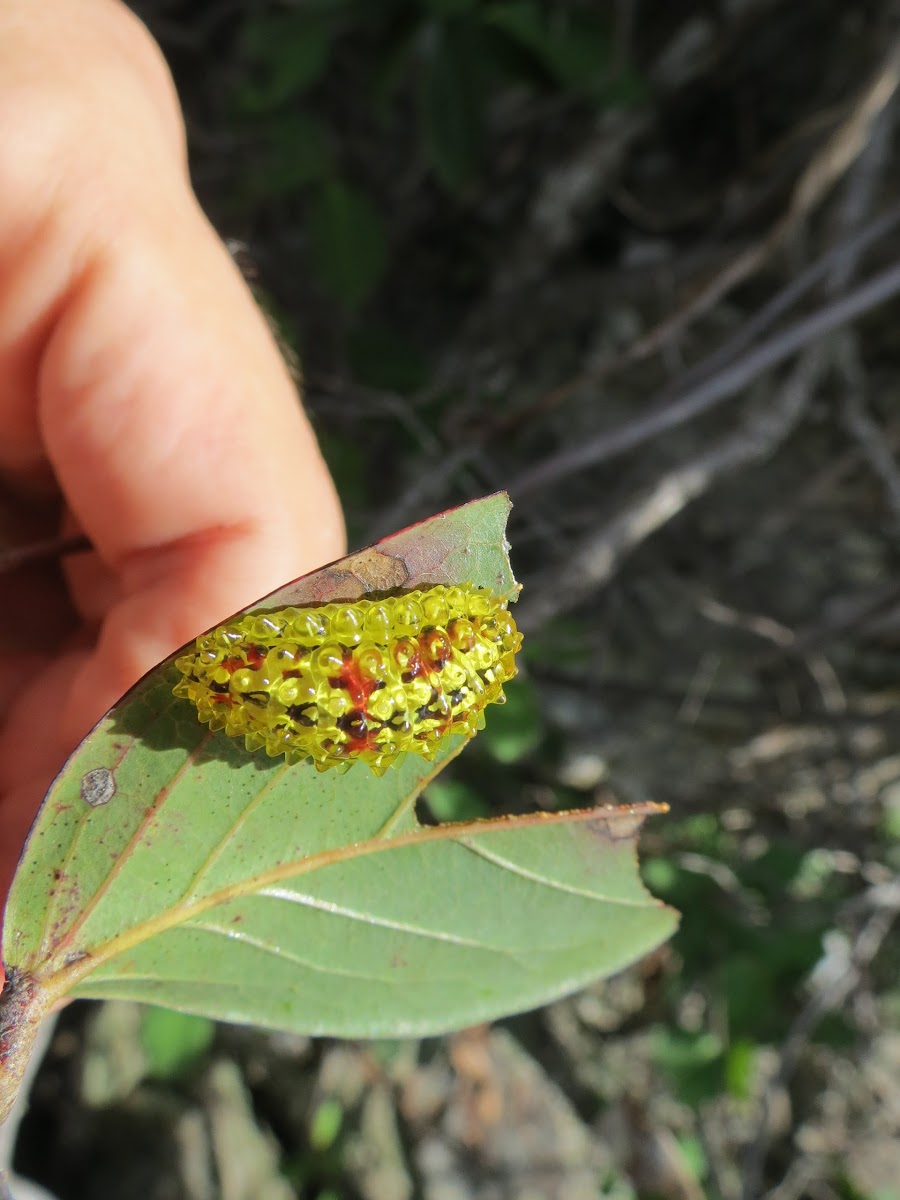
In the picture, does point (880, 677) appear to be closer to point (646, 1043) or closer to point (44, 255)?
point (646, 1043)

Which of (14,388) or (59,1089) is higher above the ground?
(14,388)

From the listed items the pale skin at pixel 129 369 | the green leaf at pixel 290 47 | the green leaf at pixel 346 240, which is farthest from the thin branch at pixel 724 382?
the green leaf at pixel 290 47

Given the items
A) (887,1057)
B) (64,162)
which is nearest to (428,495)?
(64,162)

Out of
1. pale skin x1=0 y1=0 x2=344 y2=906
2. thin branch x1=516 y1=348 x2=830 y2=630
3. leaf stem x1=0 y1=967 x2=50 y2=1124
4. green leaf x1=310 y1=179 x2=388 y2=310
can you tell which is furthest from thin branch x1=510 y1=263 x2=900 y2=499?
leaf stem x1=0 y1=967 x2=50 y2=1124

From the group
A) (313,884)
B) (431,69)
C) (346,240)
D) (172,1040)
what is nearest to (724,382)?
(431,69)

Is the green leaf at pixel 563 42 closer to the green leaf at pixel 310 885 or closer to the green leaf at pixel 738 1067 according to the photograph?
the green leaf at pixel 310 885

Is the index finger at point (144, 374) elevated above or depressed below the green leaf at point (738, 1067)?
above
